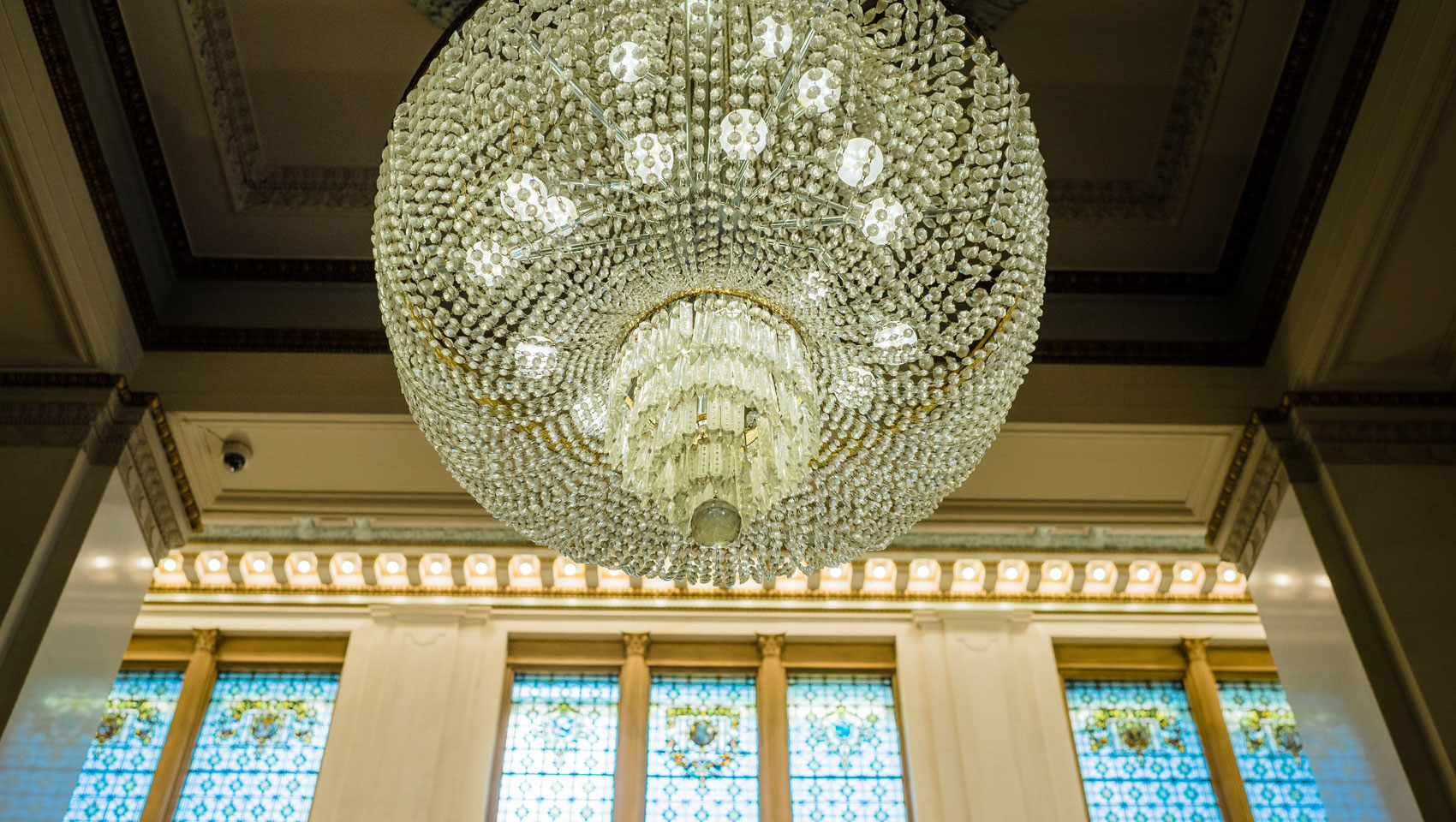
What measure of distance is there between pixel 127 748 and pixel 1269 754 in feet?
16.7

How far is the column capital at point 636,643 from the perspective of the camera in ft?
19.9

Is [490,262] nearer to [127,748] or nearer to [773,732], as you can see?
[773,732]

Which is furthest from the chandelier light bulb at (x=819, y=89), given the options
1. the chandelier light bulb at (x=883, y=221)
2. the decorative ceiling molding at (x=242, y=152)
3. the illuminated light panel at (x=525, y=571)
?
the illuminated light panel at (x=525, y=571)

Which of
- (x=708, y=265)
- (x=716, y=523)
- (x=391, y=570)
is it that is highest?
(x=391, y=570)

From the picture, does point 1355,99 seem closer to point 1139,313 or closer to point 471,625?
point 1139,313

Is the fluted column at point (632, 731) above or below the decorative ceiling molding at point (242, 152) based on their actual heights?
below

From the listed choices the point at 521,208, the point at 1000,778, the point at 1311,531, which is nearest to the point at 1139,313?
the point at 1311,531

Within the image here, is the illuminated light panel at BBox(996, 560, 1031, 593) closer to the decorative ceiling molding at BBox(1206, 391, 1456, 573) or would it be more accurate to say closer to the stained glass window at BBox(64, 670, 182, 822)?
the decorative ceiling molding at BBox(1206, 391, 1456, 573)

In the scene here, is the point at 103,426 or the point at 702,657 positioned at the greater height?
the point at 103,426

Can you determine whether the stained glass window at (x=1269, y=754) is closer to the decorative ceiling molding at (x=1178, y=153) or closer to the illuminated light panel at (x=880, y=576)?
the illuminated light panel at (x=880, y=576)

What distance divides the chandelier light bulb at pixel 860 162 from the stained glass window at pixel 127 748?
4.00m

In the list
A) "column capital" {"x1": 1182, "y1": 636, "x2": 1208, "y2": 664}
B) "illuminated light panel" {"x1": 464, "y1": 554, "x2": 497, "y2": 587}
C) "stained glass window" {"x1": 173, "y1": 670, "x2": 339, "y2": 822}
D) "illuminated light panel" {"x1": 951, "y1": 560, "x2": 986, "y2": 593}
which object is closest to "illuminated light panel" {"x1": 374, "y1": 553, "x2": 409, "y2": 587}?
"illuminated light panel" {"x1": 464, "y1": 554, "x2": 497, "y2": 587}

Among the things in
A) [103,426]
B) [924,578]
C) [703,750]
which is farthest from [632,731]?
[103,426]

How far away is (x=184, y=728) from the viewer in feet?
18.6
